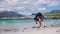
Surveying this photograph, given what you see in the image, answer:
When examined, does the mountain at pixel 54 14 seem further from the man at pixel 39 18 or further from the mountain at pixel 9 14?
the mountain at pixel 9 14

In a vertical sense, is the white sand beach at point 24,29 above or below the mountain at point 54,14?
below

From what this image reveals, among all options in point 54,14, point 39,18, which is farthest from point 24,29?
point 54,14

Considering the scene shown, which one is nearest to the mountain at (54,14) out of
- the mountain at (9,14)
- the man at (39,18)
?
the man at (39,18)

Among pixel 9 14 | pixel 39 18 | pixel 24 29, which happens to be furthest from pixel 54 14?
pixel 9 14

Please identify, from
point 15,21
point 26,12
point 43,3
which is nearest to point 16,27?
point 15,21

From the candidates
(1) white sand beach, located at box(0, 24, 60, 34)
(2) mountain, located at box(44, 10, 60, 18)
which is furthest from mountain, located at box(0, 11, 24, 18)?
(2) mountain, located at box(44, 10, 60, 18)

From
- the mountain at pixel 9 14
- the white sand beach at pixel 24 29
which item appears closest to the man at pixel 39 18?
the white sand beach at pixel 24 29

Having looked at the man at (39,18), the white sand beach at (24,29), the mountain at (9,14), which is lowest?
the white sand beach at (24,29)

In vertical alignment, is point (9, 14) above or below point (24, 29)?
above

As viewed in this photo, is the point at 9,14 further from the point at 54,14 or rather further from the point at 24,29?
the point at 54,14

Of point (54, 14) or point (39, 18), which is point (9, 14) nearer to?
point (39, 18)

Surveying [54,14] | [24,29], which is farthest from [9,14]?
[54,14]

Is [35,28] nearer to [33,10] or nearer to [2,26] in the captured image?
[33,10]

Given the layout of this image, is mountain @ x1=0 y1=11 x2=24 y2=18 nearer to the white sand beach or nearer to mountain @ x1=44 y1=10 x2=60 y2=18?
the white sand beach
